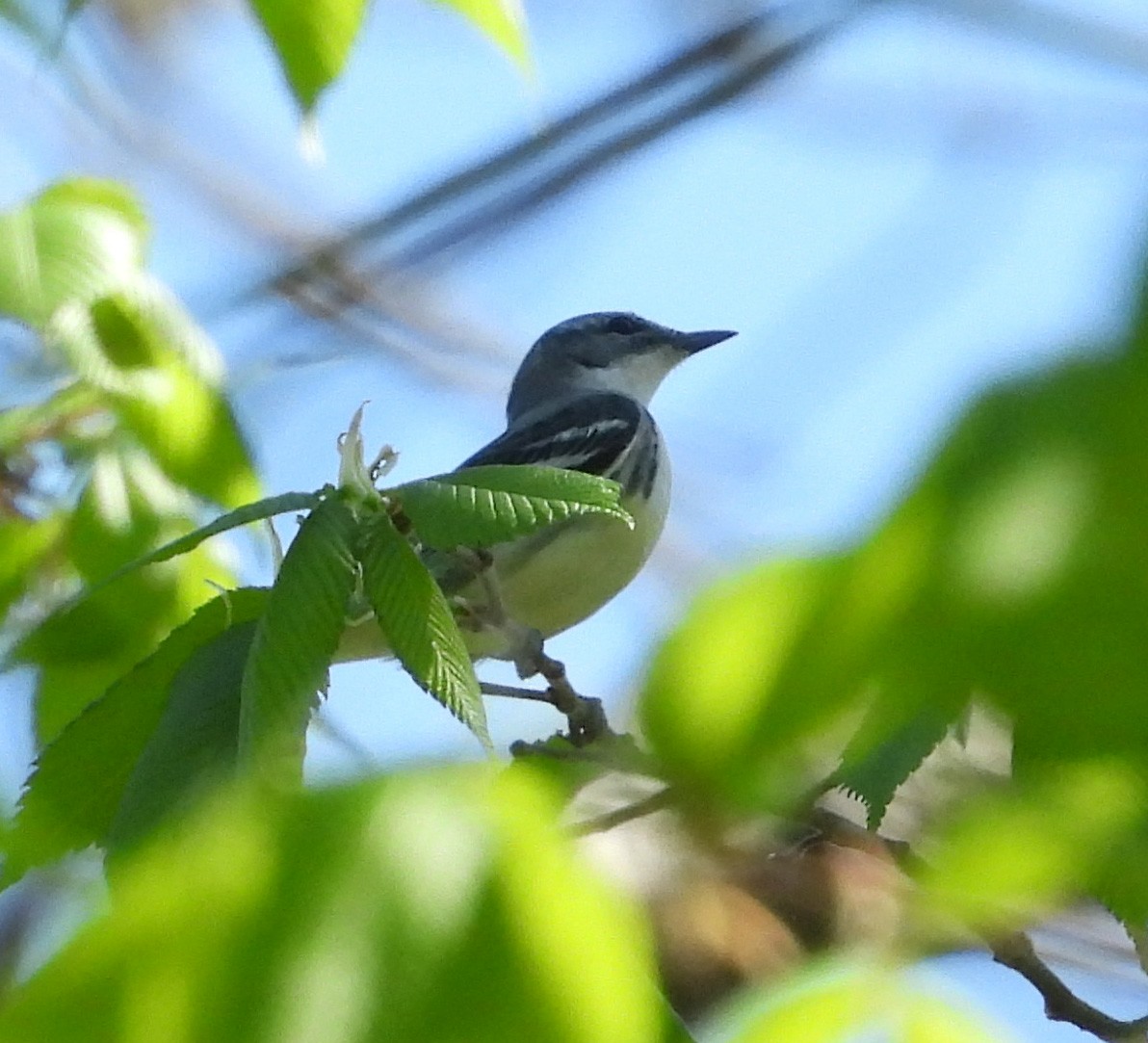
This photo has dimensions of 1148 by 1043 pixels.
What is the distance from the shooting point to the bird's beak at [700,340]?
13.3ft

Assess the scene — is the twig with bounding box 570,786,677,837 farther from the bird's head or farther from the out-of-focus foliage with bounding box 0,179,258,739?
the bird's head

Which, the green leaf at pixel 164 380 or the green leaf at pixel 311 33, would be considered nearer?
the green leaf at pixel 311 33

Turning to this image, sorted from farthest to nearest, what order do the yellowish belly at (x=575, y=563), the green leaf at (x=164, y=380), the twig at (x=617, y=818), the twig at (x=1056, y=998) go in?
1. the yellowish belly at (x=575, y=563)
2. the green leaf at (x=164, y=380)
3. the twig at (x=1056, y=998)
4. the twig at (x=617, y=818)

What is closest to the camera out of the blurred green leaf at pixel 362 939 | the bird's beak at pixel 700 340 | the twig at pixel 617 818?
the blurred green leaf at pixel 362 939

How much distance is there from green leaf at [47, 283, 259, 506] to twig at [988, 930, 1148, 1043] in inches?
32.4

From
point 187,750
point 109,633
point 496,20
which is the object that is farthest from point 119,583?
point 496,20

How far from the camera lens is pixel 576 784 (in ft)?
3.79

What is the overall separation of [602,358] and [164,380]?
2.48m

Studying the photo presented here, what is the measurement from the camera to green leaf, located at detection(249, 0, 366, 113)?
40.8 inches

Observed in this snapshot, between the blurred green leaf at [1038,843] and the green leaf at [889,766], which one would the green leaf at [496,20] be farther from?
the blurred green leaf at [1038,843]

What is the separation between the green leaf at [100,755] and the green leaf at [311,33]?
36 cm

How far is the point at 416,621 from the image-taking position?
38.9 inches

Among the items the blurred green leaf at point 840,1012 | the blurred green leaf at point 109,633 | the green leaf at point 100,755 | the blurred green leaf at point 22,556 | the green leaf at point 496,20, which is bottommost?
the blurred green leaf at point 109,633

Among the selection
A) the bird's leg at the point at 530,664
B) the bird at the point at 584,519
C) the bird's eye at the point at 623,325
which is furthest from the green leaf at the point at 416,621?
the bird's eye at the point at 623,325
